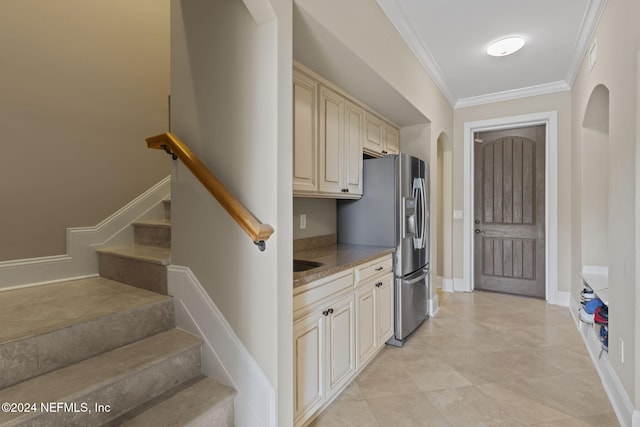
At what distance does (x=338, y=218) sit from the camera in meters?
3.21

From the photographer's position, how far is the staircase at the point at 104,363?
1242 mm

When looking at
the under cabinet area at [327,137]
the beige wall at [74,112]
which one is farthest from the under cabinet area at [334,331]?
the beige wall at [74,112]

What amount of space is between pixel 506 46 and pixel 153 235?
12.0ft

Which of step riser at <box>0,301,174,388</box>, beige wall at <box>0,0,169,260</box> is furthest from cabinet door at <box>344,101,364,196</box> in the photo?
beige wall at <box>0,0,169,260</box>

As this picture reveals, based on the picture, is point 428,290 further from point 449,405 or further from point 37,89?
point 37,89

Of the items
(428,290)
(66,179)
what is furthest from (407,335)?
(66,179)

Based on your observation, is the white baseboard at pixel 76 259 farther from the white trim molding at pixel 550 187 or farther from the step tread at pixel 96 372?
the white trim molding at pixel 550 187

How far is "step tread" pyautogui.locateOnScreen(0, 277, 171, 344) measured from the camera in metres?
1.46

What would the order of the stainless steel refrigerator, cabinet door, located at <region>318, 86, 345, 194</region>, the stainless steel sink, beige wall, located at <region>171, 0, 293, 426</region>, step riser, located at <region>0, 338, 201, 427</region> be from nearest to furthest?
step riser, located at <region>0, 338, 201, 427</region>
beige wall, located at <region>171, 0, 293, 426</region>
the stainless steel sink
cabinet door, located at <region>318, 86, 345, 194</region>
the stainless steel refrigerator

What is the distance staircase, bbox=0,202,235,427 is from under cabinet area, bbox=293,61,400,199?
1.14 metres

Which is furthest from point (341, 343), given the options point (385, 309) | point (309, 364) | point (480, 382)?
point (480, 382)

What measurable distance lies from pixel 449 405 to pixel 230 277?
163 centimetres

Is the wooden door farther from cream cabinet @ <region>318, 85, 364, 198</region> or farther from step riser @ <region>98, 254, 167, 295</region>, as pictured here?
step riser @ <region>98, 254, 167, 295</region>

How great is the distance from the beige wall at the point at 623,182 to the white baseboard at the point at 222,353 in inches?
78.1
